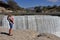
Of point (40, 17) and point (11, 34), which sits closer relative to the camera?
point (11, 34)

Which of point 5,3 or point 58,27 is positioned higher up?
point 5,3

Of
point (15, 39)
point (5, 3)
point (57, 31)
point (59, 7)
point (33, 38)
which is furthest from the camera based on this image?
point (5, 3)

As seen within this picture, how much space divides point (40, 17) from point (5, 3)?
23744 mm

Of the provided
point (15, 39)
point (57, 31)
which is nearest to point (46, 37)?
point (15, 39)

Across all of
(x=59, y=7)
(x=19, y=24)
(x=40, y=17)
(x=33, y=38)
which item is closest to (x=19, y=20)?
(x=19, y=24)

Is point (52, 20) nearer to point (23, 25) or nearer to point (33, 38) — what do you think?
point (23, 25)

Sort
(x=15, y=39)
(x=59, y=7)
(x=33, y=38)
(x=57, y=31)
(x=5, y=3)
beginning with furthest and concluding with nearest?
(x=5, y=3) → (x=59, y=7) → (x=57, y=31) → (x=33, y=38) → (x=15, y=39)

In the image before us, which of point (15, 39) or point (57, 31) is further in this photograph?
point (57, 31)

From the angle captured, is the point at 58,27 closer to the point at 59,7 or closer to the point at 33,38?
the point at 33,38

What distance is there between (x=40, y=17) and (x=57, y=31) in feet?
6.52

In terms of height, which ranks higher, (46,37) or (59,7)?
(59,7)

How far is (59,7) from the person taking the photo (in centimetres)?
3847

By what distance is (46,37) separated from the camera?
15.1 meters

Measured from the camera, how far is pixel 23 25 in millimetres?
22141
